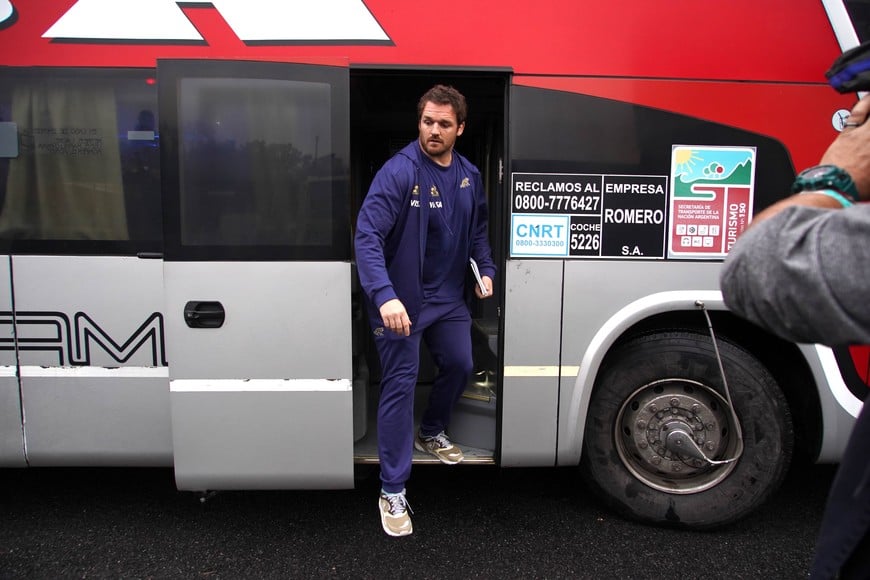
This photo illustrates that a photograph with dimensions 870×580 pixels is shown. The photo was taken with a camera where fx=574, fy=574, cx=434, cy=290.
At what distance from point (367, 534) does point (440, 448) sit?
558 millimetres

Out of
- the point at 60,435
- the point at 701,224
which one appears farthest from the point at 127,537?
the point at 701,224

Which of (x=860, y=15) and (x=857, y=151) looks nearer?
(x=857, y=151)

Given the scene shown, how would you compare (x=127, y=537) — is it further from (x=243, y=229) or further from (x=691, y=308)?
(x=691, y=308)

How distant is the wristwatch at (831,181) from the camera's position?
0.86 metres

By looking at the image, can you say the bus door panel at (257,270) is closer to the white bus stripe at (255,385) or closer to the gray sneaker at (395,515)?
the white bus stripe at (255,385)

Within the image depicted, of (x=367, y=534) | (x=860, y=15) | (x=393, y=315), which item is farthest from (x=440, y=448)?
(x=860, y=15)

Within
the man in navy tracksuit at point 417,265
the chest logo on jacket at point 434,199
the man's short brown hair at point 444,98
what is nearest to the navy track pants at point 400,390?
the man in navy tracksuit at point 417,265

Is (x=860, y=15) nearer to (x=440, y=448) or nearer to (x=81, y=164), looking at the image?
(x=440, y=448)

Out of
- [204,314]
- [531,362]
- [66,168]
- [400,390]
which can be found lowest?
[400,390]

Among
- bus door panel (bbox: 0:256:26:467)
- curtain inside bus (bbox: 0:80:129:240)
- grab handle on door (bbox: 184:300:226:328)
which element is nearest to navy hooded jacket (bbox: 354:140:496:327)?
grab handle on door (bbox: 184:300:226:328)

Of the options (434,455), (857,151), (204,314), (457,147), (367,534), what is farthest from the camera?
(457,147)

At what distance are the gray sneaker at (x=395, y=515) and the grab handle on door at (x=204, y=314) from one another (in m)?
1.14

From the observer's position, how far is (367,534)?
2.85 m

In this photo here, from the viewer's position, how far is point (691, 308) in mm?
2699
